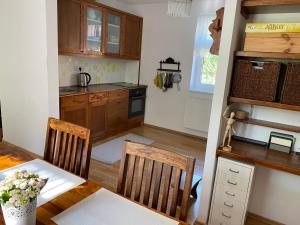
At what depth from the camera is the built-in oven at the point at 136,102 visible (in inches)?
174

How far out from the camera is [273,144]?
1.94 meters

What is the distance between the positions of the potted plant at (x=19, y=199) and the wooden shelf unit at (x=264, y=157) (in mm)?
1446

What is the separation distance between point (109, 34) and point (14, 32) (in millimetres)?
1501

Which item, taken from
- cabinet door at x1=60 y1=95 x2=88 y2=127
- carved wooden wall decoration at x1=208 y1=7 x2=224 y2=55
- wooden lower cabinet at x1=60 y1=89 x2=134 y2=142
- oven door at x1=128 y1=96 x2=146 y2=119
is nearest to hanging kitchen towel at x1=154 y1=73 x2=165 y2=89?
oven door at x1=128 y1=96 x2=146 y2=119

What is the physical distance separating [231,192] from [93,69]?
3266 millimetres

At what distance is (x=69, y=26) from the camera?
3.16 m

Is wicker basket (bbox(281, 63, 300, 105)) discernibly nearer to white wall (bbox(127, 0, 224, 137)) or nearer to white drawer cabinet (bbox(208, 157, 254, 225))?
white drawer cabinet (bbox(208, 157, 254, 225))

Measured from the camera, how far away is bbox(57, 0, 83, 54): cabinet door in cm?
303

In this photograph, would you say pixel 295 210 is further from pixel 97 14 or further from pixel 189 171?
pixel 97 14

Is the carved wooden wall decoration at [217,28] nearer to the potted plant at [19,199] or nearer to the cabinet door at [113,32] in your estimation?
the potted plant at [19,199]

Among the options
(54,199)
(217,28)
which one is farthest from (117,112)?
(54,199)

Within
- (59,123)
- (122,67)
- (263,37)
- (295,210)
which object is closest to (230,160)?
(295,210)

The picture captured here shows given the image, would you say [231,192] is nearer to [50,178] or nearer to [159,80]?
[50,178]

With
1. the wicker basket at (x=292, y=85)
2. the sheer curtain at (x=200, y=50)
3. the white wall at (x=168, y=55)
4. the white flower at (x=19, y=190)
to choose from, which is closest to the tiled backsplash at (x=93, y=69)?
the white wall at (x=168, y=55)
